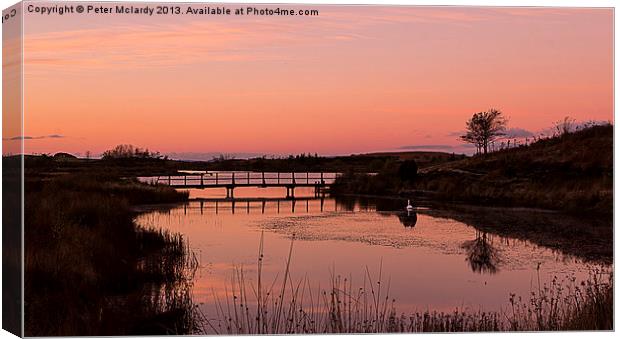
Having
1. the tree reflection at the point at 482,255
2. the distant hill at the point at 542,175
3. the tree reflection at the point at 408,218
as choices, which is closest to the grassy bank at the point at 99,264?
the tree reflection at the point at 482,255

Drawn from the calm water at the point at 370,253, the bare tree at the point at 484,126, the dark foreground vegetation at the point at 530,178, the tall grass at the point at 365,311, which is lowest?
the tall grass at the point at 365,311

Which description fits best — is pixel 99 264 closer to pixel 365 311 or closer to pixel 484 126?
pixel 365 311

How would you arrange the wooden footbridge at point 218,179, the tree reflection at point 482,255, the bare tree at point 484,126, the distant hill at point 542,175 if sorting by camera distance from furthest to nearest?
the tree reflection at point 482,255
the wooden footbridge at point 218,179
the distant hill at point 542,175
the bare tree at point 484,126

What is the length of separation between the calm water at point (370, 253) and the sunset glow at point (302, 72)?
171 cm

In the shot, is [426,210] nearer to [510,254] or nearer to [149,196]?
[510,254]

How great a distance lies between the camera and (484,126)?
10.5 m

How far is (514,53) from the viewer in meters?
9.51

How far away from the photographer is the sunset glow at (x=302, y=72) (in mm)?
8555

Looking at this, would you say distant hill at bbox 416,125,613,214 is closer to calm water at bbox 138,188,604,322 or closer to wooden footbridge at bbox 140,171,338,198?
calm water at bbox 138,188,604,322

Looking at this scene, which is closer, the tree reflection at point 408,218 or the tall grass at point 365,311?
the tall grass at point 365,311

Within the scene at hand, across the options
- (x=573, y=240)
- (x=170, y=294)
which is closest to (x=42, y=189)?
(x=170, y=294)

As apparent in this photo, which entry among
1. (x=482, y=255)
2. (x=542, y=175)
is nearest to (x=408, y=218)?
(x=542, y=175)

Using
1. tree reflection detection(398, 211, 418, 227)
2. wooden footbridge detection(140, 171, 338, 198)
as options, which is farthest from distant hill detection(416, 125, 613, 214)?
wooden footbridge detection(140, 171, 338, 198)

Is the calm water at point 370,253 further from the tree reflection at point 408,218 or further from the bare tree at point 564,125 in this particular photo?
the bare tree at point 564,125
